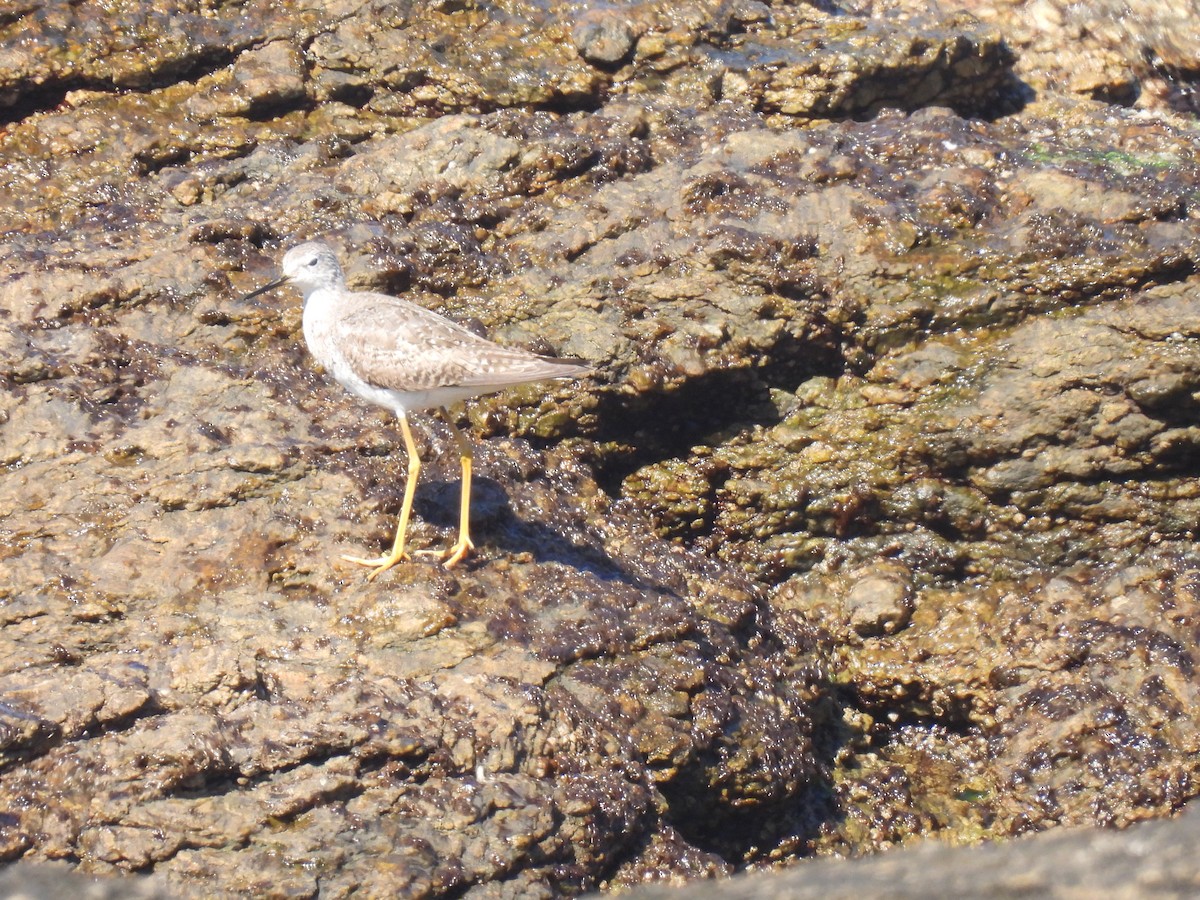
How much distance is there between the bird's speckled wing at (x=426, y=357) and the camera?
6.26 m

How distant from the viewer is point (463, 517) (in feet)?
20.6

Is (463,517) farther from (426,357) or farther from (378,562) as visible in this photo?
(426,357)

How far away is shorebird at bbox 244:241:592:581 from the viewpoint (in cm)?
624

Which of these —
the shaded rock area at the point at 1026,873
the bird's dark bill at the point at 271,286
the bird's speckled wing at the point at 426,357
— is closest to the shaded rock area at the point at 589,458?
the bird's dark bill at the point at 271,286

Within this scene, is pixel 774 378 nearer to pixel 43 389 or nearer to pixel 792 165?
pixel 792 165

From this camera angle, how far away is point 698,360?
24.2ft

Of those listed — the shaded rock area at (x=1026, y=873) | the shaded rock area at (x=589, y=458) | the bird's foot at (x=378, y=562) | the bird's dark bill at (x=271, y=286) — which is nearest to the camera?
the shaded rock area at (x=1026, y=873)

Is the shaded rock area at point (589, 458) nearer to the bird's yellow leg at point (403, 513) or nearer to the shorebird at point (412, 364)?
the bird's yellow leg at point (403, 513)

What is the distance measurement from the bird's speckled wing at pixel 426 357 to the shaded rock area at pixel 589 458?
62 cm

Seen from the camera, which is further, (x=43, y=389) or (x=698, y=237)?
(x=698, y=237)

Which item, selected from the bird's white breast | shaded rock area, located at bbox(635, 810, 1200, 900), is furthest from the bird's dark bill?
shaded rock area, located at bbox(635, 810, 1200, 900)

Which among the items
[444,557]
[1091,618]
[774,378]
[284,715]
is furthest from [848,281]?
[284,715]

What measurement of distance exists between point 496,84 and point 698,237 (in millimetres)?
2442

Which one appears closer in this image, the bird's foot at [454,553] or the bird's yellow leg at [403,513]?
the bird's yellow leg at [403,513]
